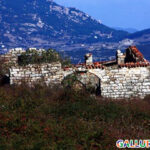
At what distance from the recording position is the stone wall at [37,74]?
21641mm

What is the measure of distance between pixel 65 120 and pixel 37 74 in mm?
7542

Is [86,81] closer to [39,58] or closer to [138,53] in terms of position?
[39,58]

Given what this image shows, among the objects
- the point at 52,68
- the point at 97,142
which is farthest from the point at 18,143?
the point at 52,68

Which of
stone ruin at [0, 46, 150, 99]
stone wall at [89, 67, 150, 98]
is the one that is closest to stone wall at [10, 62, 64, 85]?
stone ruin at [0, 46, 150, 99]

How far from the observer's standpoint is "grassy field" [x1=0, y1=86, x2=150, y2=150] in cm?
1245

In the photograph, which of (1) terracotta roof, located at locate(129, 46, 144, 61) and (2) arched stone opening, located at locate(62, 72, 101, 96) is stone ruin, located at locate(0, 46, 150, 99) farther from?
(1) terracotta roof, located at locate(129, 46, 144, 61)

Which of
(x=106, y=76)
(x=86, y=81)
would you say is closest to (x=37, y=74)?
(x=86, y=81)

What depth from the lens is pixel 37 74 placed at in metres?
21.8

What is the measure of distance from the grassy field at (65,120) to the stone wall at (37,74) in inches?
53.2

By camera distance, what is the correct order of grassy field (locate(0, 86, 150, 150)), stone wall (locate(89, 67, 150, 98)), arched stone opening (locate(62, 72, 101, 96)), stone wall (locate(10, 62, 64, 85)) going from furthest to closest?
stone wall (locate(89, 67, 150, 98))
arched stone opening (locate(62, 72, 101, 96))
stone wall (locate(10, 62, 64, 85))
grassy field (locate(0, 86, 150, 150))

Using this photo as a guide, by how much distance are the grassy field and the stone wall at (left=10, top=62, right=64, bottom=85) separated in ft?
4.44

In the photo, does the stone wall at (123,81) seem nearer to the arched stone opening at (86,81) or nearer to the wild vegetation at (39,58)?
the arched stone opening at (86,81)

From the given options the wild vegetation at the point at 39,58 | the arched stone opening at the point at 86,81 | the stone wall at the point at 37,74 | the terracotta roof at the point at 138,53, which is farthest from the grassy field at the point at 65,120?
the terracotta roof at the point at 138,53

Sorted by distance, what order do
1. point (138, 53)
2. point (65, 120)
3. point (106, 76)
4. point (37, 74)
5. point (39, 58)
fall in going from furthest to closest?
point (138, 53)
point (39, 58)
point (106, 76)
point (37, 74)
point (65, 120)
